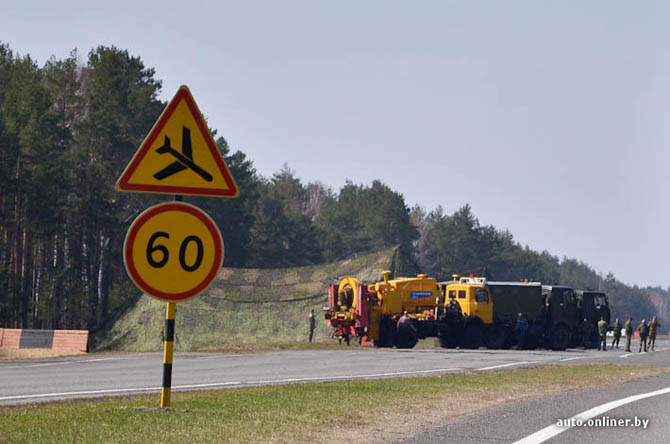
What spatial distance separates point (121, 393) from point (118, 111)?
57904 mm

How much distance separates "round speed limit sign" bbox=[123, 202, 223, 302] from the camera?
1005 centimetres

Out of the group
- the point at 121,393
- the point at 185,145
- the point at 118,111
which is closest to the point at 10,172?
the point at 118,111

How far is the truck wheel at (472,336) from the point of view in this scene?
44375mm

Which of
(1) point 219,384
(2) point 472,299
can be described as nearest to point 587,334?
(2) point 472,299

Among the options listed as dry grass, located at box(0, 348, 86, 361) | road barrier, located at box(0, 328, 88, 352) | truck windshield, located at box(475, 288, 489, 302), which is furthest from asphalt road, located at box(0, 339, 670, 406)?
truck windshield, located at box(475, 288, 489, 302)

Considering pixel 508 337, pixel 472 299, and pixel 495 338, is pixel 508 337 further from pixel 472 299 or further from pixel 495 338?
pixel 472 299

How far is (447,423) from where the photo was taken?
37.7 ft

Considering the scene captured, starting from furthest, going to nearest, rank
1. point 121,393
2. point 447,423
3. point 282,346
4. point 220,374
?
point 282,346 → point 220,374 → point 121,393 → point 447,423

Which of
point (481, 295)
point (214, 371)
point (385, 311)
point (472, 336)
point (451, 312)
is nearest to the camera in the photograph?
point (214, 371)

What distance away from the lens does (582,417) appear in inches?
468

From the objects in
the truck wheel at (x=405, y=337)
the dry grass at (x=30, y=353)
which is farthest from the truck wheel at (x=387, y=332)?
the dry grass at (x=30, y=353)

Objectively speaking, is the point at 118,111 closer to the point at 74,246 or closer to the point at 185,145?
the point at 74,246

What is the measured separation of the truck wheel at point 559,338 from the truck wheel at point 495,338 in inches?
132

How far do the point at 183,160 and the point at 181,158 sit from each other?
28 mm
